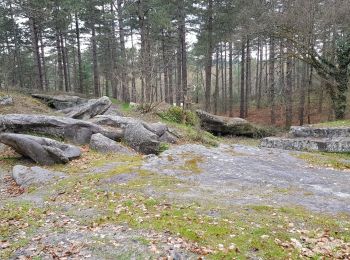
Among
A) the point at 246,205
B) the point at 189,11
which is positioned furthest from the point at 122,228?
the point at 189,11

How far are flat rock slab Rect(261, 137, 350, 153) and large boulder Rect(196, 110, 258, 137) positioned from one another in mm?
3961

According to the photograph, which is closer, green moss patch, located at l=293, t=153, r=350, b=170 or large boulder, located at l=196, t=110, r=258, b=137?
green moss patch, located at l=293, t=153, r=350, b=170

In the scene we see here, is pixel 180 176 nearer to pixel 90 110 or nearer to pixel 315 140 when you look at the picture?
pixel 315 140

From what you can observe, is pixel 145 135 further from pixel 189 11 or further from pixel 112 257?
pixel 189 11

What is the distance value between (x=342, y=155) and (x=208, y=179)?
264 inches

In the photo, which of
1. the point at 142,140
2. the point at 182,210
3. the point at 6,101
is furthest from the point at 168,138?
the point at 6,101

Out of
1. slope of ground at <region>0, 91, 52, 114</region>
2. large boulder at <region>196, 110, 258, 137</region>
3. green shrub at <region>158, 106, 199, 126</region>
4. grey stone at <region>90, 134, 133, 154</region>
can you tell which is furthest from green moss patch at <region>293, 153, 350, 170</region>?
slope of ground at <region>0, 91, 52, 114</region>

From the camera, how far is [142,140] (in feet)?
40.5

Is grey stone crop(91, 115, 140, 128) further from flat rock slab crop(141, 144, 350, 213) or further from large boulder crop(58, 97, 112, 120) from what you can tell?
flat rock slab crop(141, 144, 350, 213)

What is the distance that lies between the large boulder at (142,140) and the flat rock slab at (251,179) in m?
0.78

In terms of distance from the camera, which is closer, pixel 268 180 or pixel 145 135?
pixel 268 180

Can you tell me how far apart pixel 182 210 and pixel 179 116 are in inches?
470

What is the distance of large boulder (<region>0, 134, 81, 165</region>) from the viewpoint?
1073cm

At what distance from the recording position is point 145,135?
12.4m
